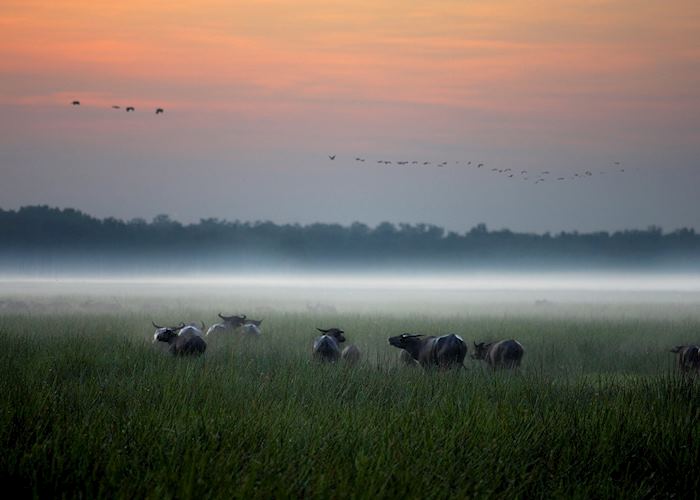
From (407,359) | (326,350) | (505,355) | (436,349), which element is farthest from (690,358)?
(326,350)

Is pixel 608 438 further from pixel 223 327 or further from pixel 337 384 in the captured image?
pixel 223 327

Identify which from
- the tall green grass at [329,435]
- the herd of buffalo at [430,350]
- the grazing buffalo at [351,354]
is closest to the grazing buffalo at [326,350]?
the herd of buffalo at [430,350]

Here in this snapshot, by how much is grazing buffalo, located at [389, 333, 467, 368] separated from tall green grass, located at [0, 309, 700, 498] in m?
2.76

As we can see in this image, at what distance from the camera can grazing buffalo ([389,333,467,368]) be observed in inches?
703

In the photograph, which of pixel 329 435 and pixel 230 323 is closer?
pixel 329 435

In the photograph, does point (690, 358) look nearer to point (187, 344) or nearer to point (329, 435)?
point (187, 344)

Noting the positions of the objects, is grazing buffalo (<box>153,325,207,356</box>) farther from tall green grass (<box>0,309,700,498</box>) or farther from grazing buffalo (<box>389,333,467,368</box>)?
grazing buffalo (<box>389,333,467,368</box>)

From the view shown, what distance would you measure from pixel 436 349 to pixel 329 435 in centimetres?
960

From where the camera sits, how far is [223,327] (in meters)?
24.0

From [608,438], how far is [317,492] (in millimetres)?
4190

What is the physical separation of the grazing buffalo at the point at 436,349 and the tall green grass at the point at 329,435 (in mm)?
2756

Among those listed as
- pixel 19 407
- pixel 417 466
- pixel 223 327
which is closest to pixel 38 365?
pixel 19 407

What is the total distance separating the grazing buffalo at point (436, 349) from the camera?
17.8m

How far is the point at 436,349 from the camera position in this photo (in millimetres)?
18172
